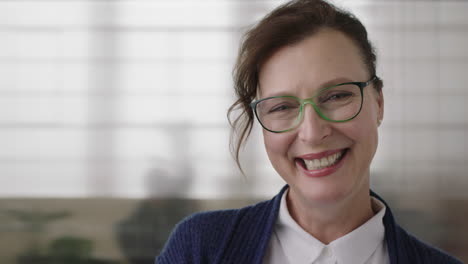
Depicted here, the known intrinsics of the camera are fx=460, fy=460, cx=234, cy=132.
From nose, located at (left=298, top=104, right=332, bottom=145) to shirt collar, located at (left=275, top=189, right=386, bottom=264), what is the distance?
8.7 inches

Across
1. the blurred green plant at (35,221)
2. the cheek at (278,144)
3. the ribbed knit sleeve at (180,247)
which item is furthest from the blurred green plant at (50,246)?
the cheek at (278,144)

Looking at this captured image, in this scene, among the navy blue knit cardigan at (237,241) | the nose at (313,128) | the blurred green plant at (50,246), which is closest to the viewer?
the nose at (313,128)

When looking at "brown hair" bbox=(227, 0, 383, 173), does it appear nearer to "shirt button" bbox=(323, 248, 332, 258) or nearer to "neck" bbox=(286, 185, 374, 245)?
"neck" bbox=(286, 185, 374, 245)

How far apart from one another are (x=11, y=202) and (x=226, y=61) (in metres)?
1.33

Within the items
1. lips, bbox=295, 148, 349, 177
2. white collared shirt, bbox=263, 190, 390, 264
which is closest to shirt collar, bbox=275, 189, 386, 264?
white collared shirt, bbox=263, 190, 390, 264

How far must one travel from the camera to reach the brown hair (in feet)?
3.05

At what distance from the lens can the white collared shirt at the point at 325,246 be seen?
96 cm

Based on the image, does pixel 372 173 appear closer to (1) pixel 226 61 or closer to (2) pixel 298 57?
(1) pixel 226 61

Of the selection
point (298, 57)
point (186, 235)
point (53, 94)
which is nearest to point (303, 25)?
point (298, 57)

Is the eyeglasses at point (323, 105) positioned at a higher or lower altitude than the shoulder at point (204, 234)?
higher

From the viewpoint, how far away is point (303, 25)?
0.93 metres

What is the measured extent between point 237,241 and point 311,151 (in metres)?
0.27

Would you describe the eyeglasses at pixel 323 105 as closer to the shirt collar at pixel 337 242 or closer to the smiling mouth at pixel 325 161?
the smiling mouth at pixel 325 161

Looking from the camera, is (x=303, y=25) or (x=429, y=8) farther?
(x=429, y=8)
